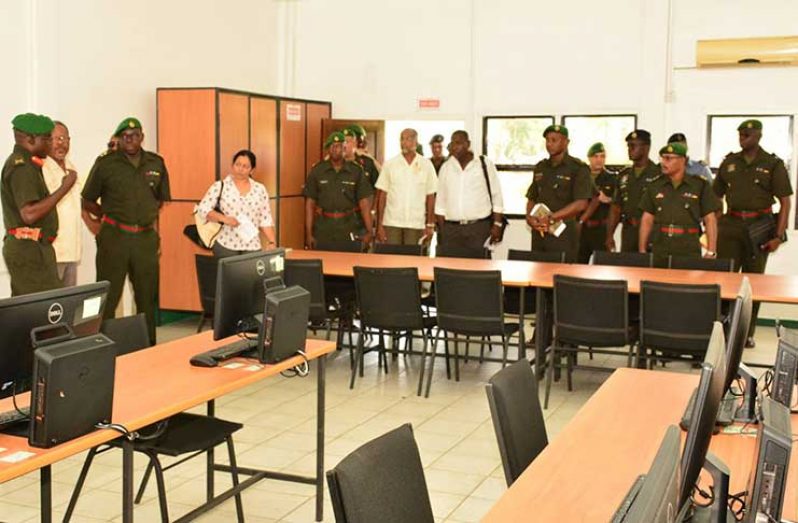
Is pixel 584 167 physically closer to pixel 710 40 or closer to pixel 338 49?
pixel 710 40

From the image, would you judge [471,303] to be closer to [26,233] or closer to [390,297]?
[390,297]

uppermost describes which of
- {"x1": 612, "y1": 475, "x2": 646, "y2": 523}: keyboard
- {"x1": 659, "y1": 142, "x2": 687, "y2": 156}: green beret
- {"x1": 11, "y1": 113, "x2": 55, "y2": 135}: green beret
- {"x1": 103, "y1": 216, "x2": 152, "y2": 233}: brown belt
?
{"x1": 11, "y1": 113, "x2": 55, "y2": 135}: green beret

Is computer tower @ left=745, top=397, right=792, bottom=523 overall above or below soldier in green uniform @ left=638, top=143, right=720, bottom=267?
below

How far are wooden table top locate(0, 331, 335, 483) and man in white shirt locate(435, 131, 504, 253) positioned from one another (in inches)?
186

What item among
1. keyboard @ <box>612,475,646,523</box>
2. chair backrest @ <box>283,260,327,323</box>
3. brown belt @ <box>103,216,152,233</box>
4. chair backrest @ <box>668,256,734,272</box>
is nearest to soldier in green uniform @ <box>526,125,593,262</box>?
chair backrest @ <box>668,256,734,272</box>

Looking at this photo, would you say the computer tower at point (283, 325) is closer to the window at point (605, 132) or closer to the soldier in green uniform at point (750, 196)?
the soldier in green uniform at point (750, 196)

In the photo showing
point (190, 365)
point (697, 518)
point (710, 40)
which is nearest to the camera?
point (697, 518)

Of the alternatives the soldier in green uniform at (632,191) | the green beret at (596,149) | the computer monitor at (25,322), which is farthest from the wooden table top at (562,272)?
the computer monitor at (25,322)

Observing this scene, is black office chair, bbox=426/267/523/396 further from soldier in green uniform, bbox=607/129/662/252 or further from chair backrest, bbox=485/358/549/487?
chair backrest, bbox=485/358/549/487

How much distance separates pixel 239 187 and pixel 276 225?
273 cm

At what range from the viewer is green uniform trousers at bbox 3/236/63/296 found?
21.2ft

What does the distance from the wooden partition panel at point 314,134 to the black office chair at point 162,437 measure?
677 cm

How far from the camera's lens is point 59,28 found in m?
8.24

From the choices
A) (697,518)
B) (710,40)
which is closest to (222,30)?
(710,40)
